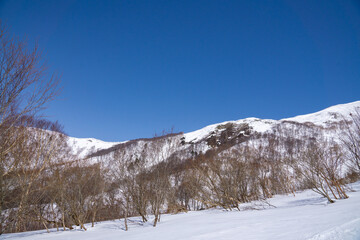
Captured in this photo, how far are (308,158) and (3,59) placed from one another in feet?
53.8

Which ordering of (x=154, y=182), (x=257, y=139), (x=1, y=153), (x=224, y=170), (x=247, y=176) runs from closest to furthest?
(x=1, y=153), (x=154, y=182), (x=224, y=170), (x=247, y=176), (x=257, y=139)

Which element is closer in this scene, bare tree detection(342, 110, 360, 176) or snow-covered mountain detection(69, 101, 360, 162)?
snow-covered mountain detection(69, 101, 360, 162)

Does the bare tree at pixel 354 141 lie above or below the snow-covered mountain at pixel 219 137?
below

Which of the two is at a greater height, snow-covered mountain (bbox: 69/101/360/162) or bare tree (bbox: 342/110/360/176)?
snow-covered mountain (bbox: 69/101/360/162)

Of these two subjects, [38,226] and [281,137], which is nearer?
[38,226]

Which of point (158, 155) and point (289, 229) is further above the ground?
point (158, 155)

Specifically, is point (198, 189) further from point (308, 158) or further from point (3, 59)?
point (3, 59)

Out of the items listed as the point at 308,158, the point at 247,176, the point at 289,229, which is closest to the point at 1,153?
the point at 289,229

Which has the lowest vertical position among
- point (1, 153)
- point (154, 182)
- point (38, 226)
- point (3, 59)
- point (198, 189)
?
point (38, 226)

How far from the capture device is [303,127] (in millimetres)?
74312

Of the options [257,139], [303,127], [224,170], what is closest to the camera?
[224,170]

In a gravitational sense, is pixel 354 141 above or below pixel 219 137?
below

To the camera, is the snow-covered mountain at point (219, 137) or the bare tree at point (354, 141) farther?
the bare tree at point (354, 141)

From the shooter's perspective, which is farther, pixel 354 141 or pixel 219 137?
pixel 219 137
